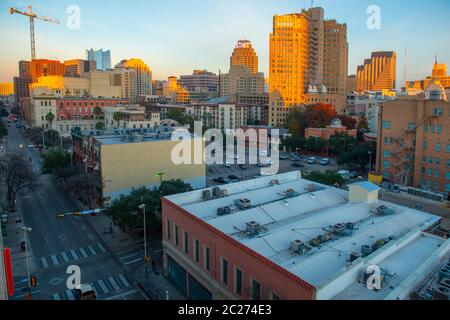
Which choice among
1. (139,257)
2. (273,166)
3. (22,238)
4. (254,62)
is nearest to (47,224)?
(22,238)

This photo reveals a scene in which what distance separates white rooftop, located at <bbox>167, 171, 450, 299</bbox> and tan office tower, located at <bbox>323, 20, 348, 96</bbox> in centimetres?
9844

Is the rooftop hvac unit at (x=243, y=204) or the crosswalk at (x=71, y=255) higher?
the rooftop hvac unit at (x=243, y=204)

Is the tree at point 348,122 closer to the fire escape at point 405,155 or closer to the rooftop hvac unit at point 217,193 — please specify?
the fire escape at point 405,155

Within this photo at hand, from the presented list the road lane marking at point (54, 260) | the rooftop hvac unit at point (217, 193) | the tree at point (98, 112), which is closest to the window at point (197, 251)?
the rooftop hvac unit at point (217, 193)

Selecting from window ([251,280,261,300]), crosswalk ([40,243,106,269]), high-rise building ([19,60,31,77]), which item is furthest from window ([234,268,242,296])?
high-rise building ([19,60,31,77])

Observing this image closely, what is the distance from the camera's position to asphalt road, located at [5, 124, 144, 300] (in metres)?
19.5

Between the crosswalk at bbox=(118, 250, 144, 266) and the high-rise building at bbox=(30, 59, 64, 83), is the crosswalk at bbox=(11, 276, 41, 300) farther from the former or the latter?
the high-rise building at bbox=(30, 59, 64, 83)

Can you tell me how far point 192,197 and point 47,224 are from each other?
14964mm

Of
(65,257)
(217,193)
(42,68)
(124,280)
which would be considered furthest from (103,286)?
(42,68)

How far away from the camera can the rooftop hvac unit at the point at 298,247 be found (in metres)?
14.5

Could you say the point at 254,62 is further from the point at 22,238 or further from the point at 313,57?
the point at 22,238

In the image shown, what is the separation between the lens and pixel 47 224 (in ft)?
95.4

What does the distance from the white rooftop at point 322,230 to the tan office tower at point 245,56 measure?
164 metres

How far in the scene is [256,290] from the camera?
13453 mm
